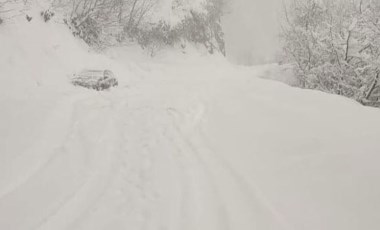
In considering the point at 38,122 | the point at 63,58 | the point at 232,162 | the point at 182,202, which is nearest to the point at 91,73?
the point at 63,58

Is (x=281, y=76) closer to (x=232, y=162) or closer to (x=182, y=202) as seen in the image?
(x=232, y=162)

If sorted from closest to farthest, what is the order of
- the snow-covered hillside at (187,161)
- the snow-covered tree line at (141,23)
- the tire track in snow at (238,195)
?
the tire track in snow at (238,195), the snow-covered hillside at (187,161), the snow-covered tree line at (141,23)

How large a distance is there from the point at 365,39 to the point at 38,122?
801 cm

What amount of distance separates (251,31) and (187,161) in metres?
36.0

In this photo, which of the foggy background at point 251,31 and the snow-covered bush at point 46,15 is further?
the foggy background at point 251,31

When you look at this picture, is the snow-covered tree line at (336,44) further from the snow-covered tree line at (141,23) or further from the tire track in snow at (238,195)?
the snow-covered tree line at (141,23)

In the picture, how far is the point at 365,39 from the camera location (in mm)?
11453

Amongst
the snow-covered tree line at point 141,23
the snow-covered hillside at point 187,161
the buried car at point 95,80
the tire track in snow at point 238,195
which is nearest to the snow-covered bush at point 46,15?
the snow-covered tree line at point 141,23

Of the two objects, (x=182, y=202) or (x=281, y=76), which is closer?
(x=182, y=202)

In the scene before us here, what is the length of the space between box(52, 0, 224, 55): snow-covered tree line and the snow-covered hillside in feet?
29.1

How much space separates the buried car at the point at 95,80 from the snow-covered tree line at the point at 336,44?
5.45 meters

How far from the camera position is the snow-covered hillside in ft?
16.0

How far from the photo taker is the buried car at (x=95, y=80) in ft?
40.6

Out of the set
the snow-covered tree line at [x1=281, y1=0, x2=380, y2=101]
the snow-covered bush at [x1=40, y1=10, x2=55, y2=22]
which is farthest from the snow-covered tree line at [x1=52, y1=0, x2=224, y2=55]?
the snow-covered tree line at [x1=281, y1=0, x2=380, y2=101]
